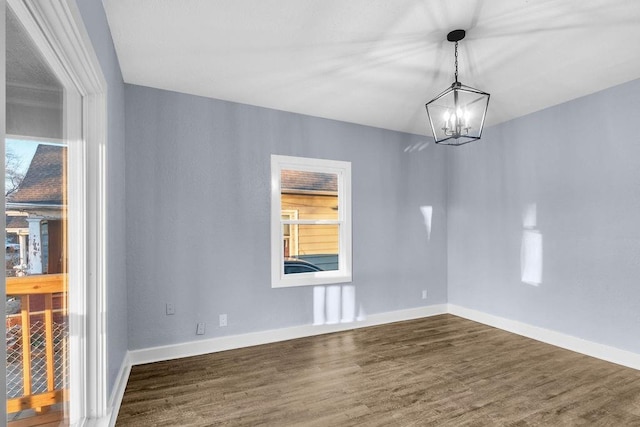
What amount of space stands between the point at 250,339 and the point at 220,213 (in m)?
1.38

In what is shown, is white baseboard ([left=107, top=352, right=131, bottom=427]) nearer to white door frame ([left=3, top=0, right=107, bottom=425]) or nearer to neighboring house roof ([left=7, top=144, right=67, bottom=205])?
white door frame ([left=3, top=0, right=107, bottom=425])

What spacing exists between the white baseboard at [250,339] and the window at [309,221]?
1.76 ft

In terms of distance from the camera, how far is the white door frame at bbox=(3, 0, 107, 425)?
175cm

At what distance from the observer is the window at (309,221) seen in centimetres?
368

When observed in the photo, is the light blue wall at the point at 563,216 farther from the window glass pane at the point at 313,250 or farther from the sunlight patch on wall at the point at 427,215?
the window glass pane at the point at 313,250

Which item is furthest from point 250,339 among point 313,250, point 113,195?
point 113,195

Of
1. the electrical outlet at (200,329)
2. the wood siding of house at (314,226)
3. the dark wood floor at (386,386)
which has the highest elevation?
the wood siding of house at (314,226)

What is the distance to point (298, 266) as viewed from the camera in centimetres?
393

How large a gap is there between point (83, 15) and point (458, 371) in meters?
3.56

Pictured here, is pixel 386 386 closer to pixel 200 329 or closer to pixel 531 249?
pixel 200 329

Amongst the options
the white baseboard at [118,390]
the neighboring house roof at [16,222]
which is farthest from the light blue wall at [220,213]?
the neighboring house roof at [16,222]

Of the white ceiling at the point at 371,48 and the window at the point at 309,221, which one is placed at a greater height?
the white ceiling at the point at 371,48

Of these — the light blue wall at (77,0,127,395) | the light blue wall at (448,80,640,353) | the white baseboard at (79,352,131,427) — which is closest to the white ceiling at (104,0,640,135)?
the light blue wall at (77,0,127,395)

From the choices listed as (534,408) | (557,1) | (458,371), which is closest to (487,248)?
(458,371)
